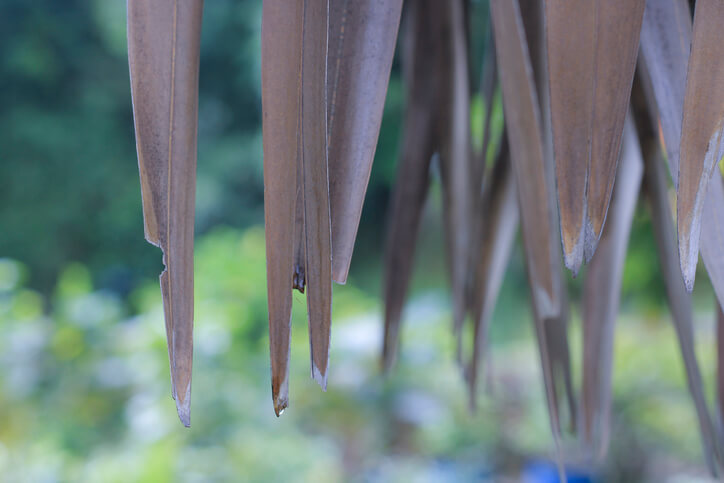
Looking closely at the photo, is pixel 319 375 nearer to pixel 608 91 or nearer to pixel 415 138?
pixel 608 91

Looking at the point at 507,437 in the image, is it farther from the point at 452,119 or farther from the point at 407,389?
the point at 452,119

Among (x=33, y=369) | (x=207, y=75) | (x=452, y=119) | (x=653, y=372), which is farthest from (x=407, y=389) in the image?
(x=207, y=75)

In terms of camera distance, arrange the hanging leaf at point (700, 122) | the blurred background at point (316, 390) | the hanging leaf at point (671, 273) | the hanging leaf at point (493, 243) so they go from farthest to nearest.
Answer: the blurred background at point (316, 390) → the hanging leaf at point (493, 243) → the hanging leaf at point (671, 273) → the hanging leaf at point (700, 122)

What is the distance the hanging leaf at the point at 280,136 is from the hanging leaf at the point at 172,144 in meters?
0.04

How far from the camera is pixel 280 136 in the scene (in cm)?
22

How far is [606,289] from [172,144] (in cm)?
34

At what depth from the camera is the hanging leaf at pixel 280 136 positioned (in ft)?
0.70

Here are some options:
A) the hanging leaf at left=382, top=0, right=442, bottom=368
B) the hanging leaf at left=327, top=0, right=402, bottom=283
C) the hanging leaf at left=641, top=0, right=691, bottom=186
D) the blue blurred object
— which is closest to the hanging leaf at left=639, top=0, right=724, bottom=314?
the hanging leaf at left=641, top=0, right=691, bottom=186

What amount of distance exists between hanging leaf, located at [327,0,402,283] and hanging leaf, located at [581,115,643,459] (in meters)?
0.25

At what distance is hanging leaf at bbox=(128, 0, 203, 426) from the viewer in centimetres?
23

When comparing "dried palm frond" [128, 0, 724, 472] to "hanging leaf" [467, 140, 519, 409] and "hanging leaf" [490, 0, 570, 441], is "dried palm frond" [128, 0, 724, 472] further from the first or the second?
"hanging leaf" [467, 140, 519, 409]

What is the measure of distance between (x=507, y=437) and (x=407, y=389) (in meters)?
0.32

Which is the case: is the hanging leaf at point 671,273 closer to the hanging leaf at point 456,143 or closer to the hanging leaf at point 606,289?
A: the hanging leaf at point 606,289

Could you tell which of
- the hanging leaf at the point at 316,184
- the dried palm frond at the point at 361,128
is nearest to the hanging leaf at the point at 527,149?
the dried palm frond at the point at 361,128
